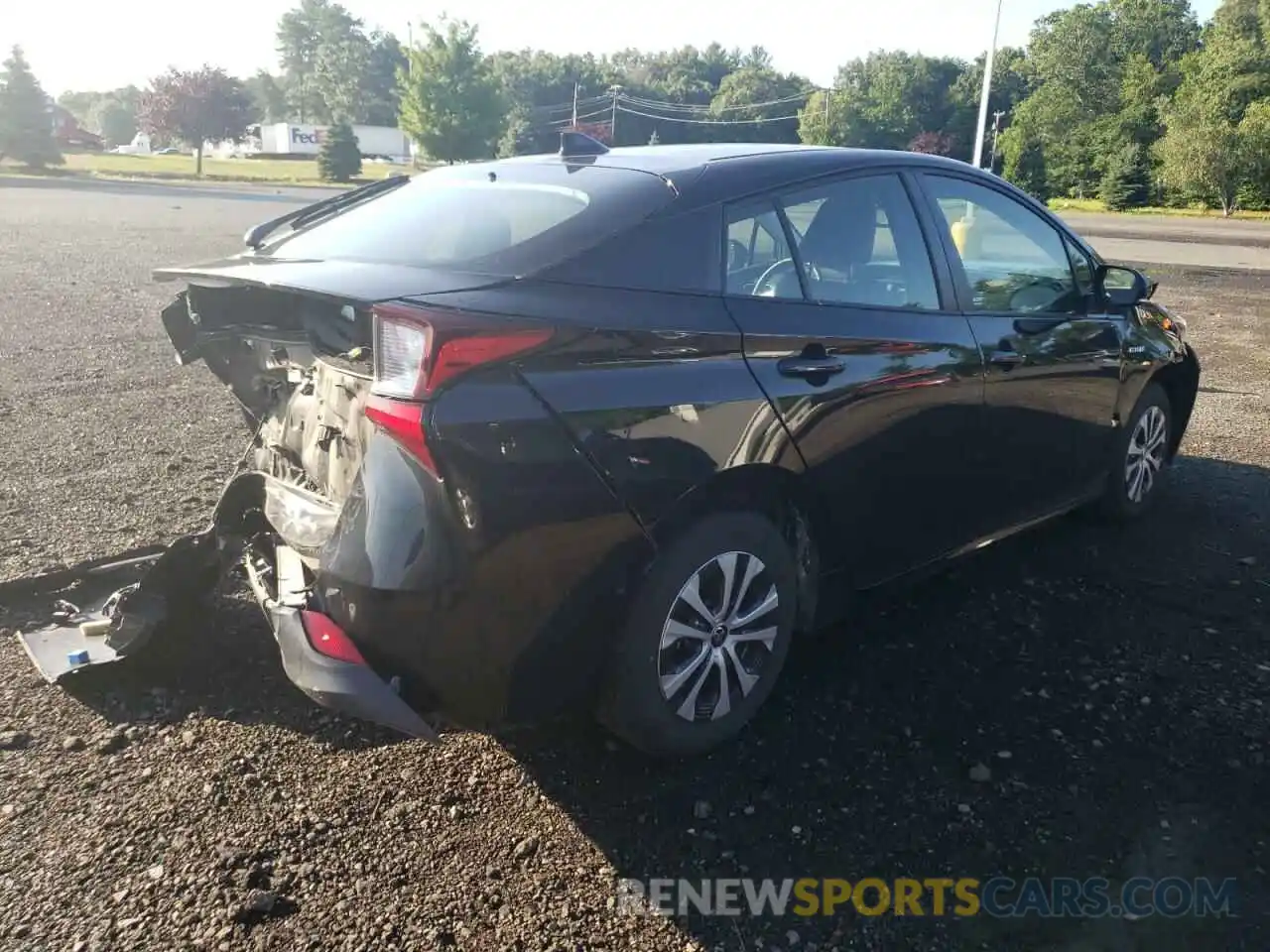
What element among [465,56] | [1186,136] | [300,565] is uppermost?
[465,56]

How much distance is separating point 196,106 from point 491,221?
70.0 m

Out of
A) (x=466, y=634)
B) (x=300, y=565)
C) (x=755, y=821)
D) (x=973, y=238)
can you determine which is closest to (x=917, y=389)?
(x=973, y=238)

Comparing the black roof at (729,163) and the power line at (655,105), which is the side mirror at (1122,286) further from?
the power line at (655,105)

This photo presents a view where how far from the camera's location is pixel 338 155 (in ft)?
161

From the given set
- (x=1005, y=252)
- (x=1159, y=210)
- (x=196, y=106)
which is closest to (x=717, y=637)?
(x=1005, y=252)

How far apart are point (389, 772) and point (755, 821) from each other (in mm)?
1096

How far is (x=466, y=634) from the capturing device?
2.50 m

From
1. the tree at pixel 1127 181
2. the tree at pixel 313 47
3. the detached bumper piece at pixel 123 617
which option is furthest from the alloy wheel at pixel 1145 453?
the tree at pixel 313 47

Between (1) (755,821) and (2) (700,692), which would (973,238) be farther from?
(1) (755,821)

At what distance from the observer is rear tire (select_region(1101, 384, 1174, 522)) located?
4.93 metres

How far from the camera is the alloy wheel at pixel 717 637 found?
2.92 meters

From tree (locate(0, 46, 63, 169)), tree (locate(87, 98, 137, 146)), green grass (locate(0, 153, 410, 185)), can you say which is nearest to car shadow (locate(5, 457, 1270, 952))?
green grass (locate(0, 153, 410, 185))

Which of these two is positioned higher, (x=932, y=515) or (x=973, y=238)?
(x=973, y=238)

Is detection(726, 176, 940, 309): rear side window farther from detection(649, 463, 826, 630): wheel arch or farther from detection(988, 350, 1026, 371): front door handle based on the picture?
detection(649, 463, 826, 630): wheel arch
